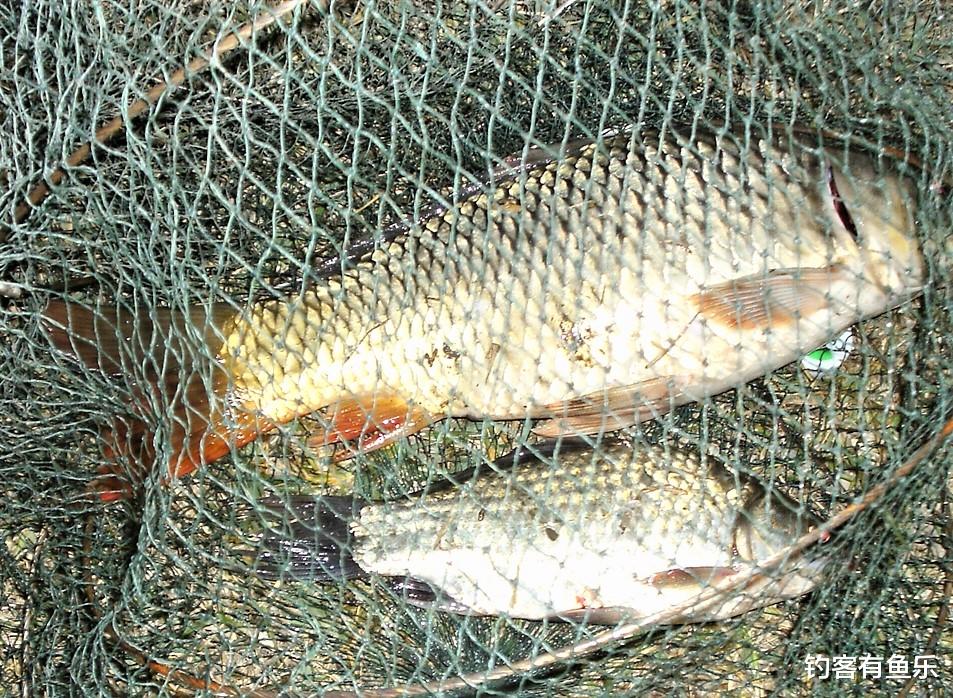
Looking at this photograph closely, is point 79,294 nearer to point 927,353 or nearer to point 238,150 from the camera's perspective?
point 238,150

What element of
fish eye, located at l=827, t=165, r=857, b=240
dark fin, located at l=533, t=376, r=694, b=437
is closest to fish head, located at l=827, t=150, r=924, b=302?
fish eye, located at l=827, t=165, r=857, b=240

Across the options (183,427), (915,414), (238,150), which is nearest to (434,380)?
(183,427)

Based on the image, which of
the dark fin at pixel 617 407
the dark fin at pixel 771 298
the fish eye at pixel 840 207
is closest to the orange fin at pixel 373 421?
the dark fin at pixel 617 407

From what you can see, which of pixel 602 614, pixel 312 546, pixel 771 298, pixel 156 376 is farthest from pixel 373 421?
pixel 771 298

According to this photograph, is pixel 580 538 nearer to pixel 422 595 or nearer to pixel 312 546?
pixel 422 595

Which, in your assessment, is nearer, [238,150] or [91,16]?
[91,16]

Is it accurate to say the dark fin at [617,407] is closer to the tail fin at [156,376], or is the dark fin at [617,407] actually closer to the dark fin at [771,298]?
the dark fin at [771,298]
